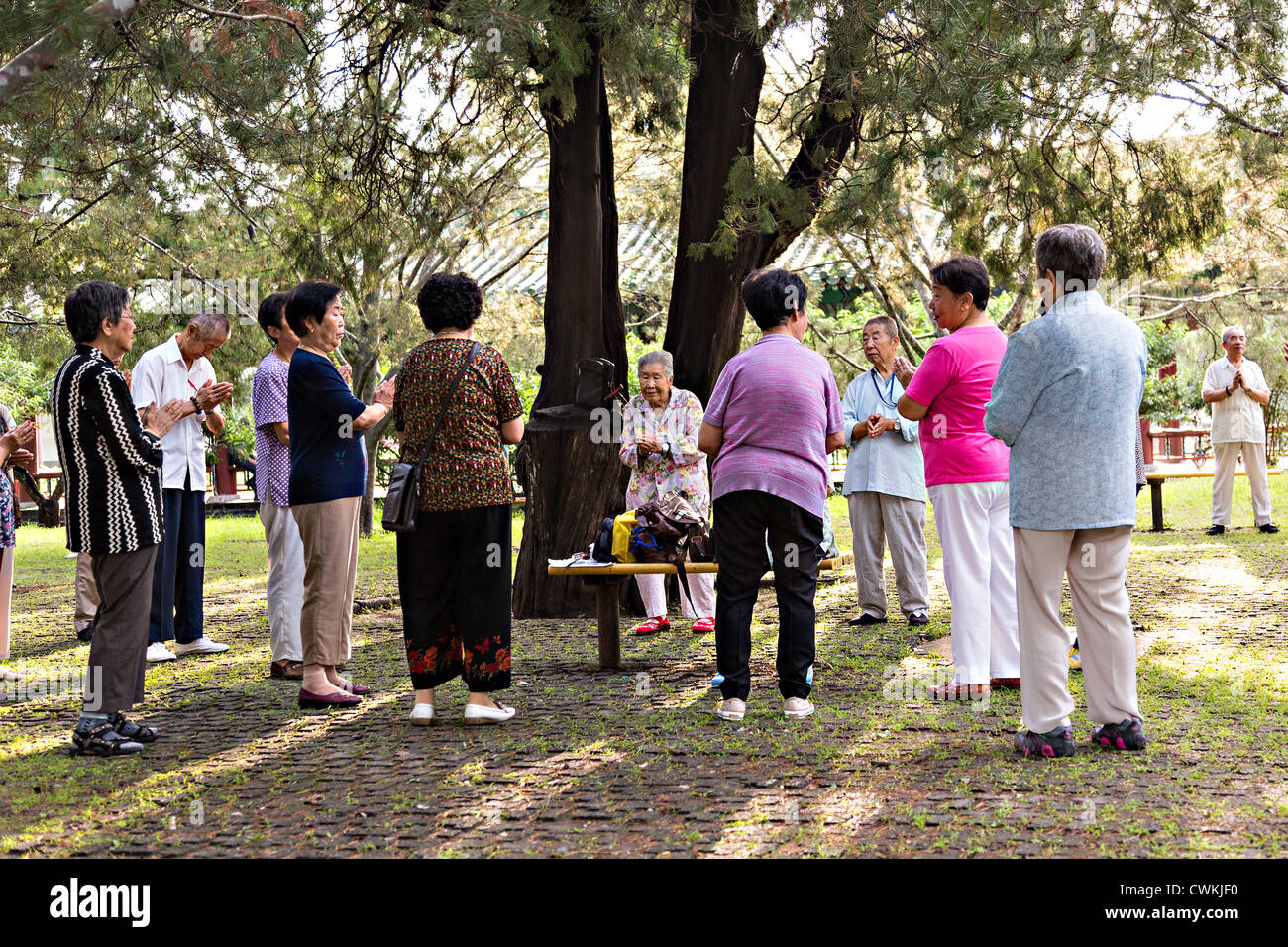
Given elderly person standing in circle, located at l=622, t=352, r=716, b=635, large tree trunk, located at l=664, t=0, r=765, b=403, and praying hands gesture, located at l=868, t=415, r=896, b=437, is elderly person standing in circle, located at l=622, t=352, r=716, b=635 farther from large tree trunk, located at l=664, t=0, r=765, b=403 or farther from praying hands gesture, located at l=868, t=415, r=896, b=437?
large tree trunk, located at l=664, t=0, r=765, b=403

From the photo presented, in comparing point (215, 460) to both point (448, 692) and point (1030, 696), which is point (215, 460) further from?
point (1030, 696)

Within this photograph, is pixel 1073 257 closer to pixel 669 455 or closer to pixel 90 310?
pixel 669 455

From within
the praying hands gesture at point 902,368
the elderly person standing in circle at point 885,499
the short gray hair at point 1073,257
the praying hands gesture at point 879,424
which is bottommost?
the elderly person standing in circle at point 885,499

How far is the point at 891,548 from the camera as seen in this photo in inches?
328

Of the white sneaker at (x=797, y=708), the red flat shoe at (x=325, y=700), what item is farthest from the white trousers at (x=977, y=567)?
the red flat shoe at (x=325, y=700)

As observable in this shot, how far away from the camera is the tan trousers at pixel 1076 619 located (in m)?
4.80

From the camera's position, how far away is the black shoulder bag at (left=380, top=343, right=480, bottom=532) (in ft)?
17.8

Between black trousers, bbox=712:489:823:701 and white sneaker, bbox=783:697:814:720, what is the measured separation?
0.03m

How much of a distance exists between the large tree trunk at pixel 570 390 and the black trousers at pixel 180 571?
7.64ft

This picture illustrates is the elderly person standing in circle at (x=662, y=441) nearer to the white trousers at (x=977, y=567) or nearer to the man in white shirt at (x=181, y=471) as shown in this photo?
the white trousers at (x=977, y=567)

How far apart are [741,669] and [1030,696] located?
1.33 metres

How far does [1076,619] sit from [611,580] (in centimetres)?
281

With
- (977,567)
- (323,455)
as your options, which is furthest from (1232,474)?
(323,455)

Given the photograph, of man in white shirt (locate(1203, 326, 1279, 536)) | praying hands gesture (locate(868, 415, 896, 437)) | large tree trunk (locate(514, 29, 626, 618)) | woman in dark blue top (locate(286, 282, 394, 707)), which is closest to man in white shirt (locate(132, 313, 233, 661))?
woman in dark blue top (locate(286, 282, 394, 707))
